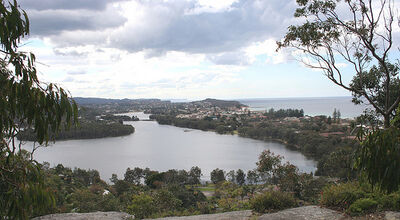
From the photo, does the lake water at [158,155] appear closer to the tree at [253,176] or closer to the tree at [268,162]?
the tree at [253,176]

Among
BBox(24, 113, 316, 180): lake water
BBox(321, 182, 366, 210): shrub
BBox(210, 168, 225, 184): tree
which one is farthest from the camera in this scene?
BBox(24, 113, 316, 180): lake water

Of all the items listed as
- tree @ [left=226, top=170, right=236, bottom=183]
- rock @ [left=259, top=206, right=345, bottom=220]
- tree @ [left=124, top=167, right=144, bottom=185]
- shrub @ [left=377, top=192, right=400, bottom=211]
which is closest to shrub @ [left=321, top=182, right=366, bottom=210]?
rock @ [left=259, top=206, right=345, bottom=220]

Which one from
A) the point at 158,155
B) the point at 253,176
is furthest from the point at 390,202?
the point at 158,155

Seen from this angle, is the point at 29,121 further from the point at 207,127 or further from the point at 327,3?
the point at 207,127

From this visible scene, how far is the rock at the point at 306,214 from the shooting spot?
9.75 ft

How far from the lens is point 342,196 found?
3.17 metres

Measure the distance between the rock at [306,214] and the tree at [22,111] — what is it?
7.98 feet

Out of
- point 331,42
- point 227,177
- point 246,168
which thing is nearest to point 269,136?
point 246,168

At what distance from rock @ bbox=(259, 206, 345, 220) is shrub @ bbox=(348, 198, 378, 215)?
137 mm

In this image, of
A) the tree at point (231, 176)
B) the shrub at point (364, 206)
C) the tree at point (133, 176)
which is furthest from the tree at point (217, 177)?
the shrub at point (364, 206)

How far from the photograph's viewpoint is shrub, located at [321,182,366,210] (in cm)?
312

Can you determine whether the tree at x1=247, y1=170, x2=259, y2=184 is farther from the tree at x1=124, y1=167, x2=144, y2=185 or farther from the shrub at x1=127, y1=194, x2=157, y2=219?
the shrub at x1=127, y1=194, x2=157, y2=219

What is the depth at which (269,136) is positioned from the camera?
37.0 m

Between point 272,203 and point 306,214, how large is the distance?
0.46m
